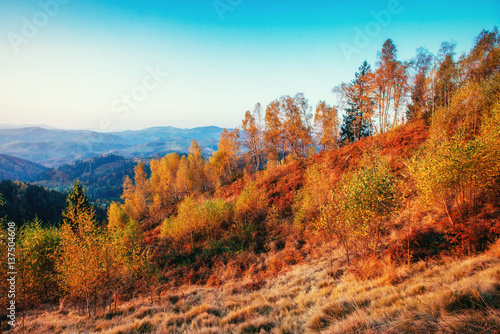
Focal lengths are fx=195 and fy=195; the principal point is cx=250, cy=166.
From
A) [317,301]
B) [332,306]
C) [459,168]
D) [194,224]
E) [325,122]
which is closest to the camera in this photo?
[332,306]

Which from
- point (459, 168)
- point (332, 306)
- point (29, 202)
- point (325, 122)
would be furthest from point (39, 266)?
point (29, 202)

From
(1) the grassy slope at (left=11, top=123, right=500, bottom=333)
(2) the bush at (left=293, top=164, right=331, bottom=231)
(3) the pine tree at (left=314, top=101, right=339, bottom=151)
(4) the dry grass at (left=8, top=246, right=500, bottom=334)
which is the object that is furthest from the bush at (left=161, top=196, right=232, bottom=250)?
(3) the pine tree at (left=314, top=101, right=339, bottom=151)

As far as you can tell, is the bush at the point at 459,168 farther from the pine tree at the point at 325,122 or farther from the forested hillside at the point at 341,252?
the pine tree at the point at 325,122

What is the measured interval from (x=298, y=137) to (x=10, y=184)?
186 m

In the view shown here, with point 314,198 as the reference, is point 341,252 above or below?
below

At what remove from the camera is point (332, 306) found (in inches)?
342

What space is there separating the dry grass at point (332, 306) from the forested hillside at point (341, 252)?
0.07 metres

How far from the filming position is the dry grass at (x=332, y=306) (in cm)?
610

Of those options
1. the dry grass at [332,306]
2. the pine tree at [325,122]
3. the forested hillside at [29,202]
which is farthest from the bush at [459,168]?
the forested hillside at [29,202]

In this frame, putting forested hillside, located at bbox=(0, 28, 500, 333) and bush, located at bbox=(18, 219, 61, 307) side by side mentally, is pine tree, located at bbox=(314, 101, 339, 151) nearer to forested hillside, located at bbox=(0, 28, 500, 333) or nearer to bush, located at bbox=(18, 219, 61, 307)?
forested hillside, located at bbox=(0, 28, 500, 333)

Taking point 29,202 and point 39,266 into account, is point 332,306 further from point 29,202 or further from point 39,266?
point 29,202

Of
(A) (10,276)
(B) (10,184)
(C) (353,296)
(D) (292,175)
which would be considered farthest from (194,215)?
(B) (10,184)

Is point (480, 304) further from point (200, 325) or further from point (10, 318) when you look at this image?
point (10, 318)

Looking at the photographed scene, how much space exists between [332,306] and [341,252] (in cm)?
893
